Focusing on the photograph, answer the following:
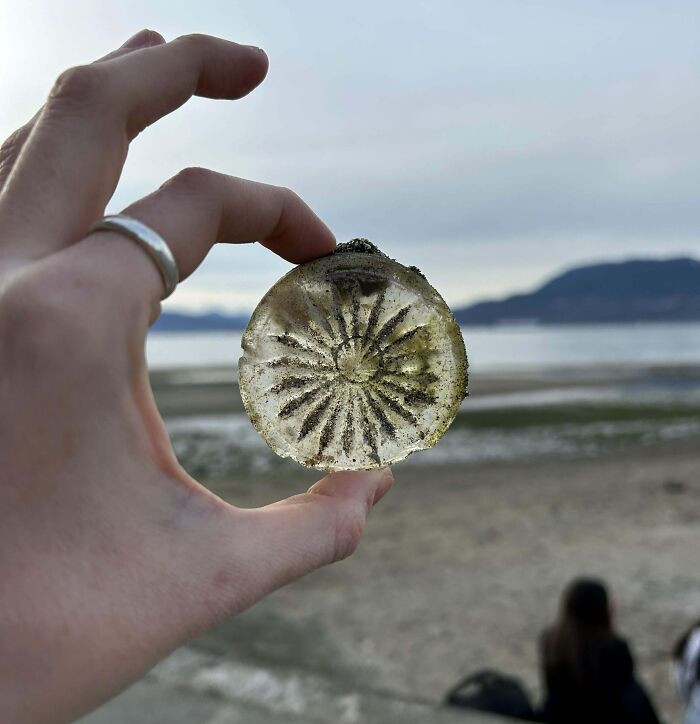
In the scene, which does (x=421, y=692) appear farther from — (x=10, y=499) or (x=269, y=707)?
(x=10, y=499)

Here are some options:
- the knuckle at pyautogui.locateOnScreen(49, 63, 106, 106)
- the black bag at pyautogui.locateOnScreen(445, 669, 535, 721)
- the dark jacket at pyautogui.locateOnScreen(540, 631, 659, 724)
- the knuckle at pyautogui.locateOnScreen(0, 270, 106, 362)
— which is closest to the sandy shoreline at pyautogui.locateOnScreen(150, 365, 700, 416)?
the dark jacket at pyautogui.locateOnScreen(540, 631, 659, 724)

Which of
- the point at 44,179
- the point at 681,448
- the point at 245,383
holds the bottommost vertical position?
the point at 681,448

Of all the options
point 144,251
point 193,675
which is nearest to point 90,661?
point 144,251

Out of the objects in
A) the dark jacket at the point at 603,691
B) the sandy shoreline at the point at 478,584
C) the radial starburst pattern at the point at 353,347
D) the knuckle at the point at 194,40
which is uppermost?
the knuckle at the point at 194,40

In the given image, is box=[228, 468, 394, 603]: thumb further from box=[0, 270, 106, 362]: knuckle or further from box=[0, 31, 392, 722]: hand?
box=[0, 270, 106, 362]: knuckle

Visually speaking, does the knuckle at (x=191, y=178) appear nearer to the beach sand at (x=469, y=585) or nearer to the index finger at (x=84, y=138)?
the index finger at (x=84, y=138)

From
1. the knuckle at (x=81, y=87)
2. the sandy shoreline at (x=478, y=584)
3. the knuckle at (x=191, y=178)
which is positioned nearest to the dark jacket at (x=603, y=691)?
the sandy shoreline at (x=478, y=584)
